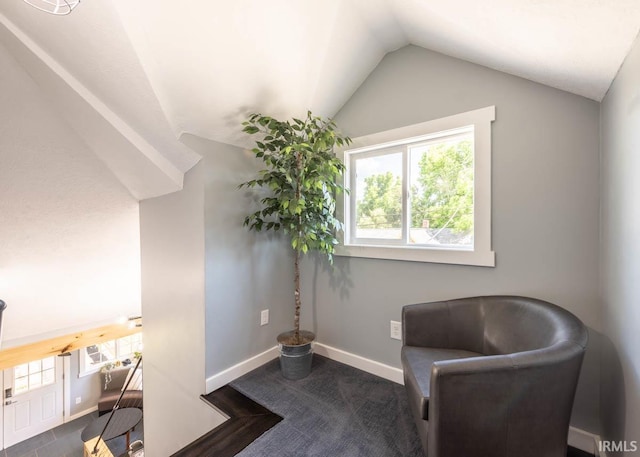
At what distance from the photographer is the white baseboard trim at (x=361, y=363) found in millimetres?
2041

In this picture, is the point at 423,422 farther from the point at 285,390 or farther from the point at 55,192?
the point at 55,192

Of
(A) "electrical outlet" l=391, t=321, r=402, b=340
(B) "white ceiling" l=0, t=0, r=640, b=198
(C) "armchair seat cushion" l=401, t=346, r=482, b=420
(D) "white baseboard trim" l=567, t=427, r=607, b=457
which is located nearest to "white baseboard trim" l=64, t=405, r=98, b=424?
(B) "white ceiling" l=0, t=0, r=640, b=198

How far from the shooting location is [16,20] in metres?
1.44

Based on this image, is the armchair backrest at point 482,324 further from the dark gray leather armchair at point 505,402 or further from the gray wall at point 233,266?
the gray wall at point 233,266

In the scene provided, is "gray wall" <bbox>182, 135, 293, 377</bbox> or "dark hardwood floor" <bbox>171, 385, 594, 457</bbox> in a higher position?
"gray wall" <bbox>182, 135, 293, 377</bbox>

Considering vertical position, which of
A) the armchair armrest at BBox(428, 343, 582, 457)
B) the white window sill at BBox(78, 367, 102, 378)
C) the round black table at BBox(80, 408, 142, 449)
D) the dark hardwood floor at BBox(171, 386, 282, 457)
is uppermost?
the armchair armrest at BBox(428, 343, 582, 457)

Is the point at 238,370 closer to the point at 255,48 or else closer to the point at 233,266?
the point at 233,266

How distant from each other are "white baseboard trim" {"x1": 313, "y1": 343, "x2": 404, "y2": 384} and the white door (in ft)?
21.4

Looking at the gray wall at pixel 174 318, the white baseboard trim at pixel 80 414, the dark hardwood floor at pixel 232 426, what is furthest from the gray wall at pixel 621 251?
the white baseboard trim at pixel 80 414

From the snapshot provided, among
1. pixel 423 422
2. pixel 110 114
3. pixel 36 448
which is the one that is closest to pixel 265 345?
pixel 423 422

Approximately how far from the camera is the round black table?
14.5 ft

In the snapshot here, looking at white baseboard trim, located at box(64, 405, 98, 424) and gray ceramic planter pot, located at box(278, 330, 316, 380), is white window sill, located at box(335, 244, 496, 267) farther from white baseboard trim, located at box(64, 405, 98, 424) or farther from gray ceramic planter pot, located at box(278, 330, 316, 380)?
white baseboard trim, located at box(64, 405, 98, 424)

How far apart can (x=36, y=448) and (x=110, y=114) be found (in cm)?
696

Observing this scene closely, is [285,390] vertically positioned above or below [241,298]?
below
